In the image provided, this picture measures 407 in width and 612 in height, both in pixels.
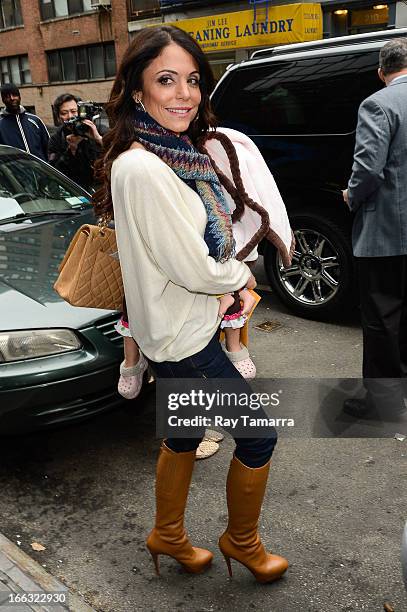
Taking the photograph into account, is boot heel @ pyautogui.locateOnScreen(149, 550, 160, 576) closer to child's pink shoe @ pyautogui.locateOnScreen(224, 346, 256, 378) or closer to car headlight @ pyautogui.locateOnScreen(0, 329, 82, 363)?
child's pink shoe @ pyautogui.locateOnScreen(224, 346, 256, 378)

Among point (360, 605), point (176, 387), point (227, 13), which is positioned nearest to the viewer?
point (176, 387)

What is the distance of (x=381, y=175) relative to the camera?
3229 mm

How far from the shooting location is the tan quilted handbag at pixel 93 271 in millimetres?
2322

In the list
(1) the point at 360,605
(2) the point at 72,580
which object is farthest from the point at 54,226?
(1) the point at 360,605

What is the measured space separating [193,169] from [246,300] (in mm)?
517

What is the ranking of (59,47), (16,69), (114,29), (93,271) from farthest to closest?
1. (16,69)
2. (59,47)
3. (114,29)
4. (93,271)

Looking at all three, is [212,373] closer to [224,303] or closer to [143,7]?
[224,303]

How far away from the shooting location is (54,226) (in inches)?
164

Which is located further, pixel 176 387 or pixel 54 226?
pixel 54 226

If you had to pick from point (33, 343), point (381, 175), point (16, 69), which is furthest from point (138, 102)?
point (16, 69)

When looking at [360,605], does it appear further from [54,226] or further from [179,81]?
[54,226]

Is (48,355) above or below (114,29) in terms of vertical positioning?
below

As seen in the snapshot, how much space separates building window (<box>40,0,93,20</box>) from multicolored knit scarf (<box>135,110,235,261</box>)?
26.0 m

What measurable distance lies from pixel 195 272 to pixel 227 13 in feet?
59.8
